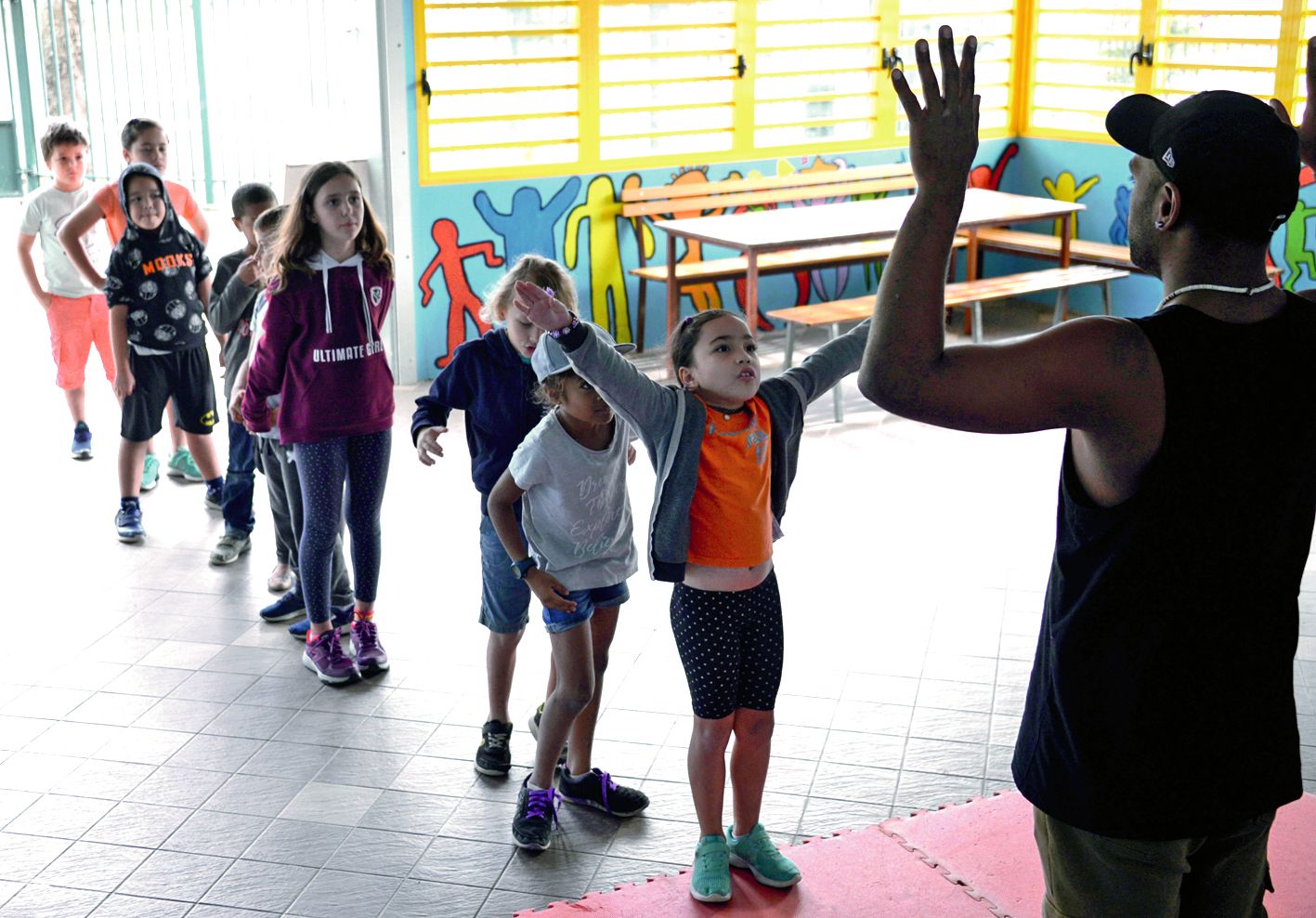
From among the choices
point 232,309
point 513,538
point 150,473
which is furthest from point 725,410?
point 150,473

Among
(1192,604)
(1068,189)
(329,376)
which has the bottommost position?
(329,376)

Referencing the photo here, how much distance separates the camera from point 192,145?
31.8 ft

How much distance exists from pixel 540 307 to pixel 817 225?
5.91 m

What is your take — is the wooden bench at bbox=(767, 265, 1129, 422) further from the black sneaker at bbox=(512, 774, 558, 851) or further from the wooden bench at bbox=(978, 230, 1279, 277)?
the black sneaker at bbox=(512, 774, 558, 851)

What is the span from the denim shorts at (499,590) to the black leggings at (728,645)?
26.0 inches

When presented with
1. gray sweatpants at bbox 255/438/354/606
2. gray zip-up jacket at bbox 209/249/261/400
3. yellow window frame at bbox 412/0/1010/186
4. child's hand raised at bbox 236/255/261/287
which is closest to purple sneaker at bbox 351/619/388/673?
gray sweatpants at bbox 255/438/354/606

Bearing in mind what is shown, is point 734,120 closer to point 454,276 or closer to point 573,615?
point 454,276

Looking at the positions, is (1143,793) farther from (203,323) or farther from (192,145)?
(192,145)

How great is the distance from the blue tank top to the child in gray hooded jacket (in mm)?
1180

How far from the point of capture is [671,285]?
27.7 ft

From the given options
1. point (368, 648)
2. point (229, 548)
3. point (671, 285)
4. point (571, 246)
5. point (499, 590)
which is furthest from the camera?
point (571, 246)

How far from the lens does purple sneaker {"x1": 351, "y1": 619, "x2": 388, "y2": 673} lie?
15.0 feet

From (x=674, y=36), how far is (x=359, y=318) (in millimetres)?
5174

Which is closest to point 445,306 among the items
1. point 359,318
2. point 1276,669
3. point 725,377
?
point 359,318
